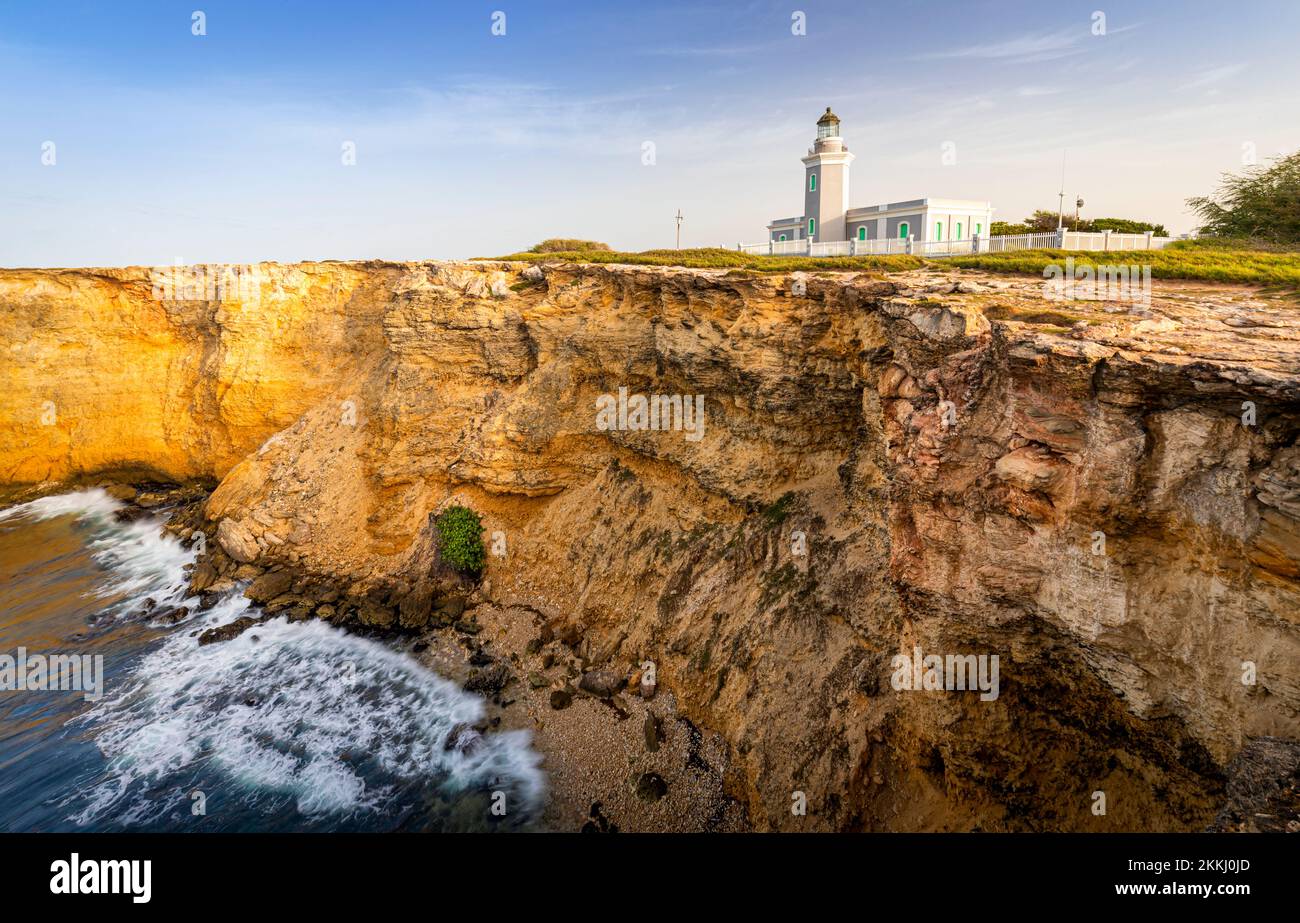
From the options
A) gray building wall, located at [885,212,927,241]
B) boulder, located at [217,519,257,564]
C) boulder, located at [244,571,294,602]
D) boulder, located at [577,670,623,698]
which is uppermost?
gray building wall, located at [885,212,927,241]

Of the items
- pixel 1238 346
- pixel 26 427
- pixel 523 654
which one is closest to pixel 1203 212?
pixel 1238 346

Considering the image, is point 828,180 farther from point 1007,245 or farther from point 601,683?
point 601,683

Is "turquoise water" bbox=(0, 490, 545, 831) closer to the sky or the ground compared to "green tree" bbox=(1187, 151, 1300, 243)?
closer to the ground

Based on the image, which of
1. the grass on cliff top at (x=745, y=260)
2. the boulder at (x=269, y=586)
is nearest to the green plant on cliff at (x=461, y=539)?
the boulder at (x=269, y=586)

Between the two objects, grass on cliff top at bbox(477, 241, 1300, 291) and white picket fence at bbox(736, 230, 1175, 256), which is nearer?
grass on cliff top at bbox(477, 241, 1300, 291)

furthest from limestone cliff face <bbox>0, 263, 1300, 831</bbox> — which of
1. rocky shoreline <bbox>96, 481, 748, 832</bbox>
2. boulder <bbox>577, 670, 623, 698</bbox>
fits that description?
boulder <bbox>577, 670, 623, 698</bbox>

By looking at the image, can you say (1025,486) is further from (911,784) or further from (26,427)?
(26,427)

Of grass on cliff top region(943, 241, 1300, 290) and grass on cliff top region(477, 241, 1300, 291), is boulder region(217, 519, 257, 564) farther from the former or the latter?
grass on cliff top region(943, 241, 1300, 290)
